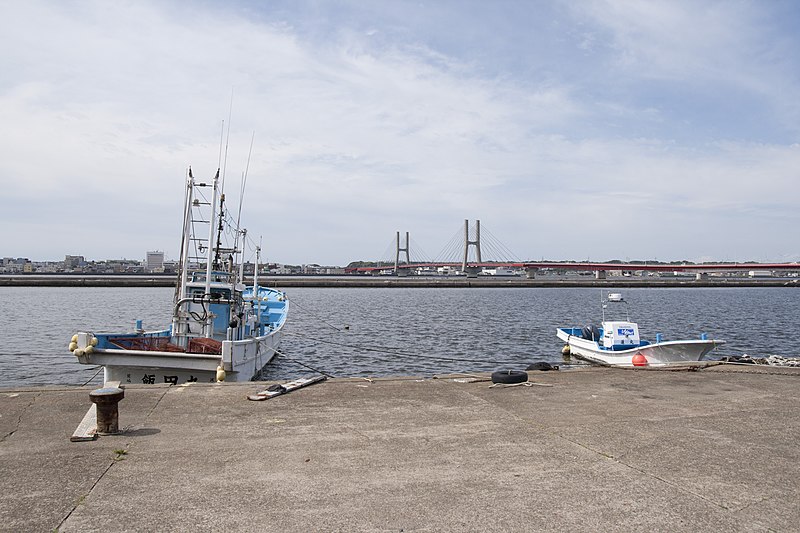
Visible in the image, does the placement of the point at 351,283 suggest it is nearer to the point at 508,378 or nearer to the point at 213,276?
the point at 213,276

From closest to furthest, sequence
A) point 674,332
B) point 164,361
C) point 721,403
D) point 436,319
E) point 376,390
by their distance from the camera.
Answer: point 721,403 → point 376,390 → point 164,361 → point 674,332 → point 436,319

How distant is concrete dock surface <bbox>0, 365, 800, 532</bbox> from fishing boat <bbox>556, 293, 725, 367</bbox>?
10065 mm

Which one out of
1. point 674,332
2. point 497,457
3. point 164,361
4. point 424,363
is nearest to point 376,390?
point 497,457

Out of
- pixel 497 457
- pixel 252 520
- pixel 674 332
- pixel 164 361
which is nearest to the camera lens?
pixel 252 520

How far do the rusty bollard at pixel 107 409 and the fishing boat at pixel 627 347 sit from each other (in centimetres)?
1489

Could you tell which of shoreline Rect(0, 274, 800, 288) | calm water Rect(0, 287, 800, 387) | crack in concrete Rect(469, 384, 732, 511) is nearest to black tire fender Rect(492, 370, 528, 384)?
crack in concrete Rect(469, 384, 732, 511)

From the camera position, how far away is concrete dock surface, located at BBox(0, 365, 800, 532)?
4949mm

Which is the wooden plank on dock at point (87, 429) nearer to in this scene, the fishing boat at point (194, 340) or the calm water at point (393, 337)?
the fishing boat at point (194, 340)

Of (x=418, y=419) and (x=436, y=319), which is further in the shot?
(x=436, y=319)

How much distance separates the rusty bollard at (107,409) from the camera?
23.6ft

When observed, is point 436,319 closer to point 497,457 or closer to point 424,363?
point 424,363

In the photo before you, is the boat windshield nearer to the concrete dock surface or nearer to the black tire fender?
the concrete dock surface

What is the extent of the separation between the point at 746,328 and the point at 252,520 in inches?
1763

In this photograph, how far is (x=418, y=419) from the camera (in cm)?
830
